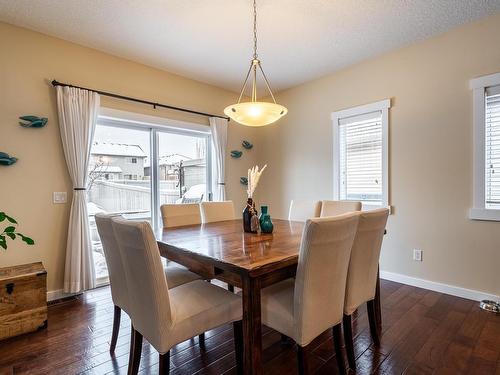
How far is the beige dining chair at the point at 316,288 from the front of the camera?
4.28 feet

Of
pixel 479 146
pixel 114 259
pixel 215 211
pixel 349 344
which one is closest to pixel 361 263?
pixel 349 344

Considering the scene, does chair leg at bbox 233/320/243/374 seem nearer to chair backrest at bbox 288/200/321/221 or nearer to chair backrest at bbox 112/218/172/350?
chair backrest at bbox 112/218/172/350

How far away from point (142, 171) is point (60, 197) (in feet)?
3.29

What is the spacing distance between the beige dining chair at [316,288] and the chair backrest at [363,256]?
0.17 m

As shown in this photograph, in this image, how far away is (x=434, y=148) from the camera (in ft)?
9.44

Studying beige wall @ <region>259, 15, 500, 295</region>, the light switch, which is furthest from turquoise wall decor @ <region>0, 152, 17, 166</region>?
beige wall @ <region>259, 15, 500, 295</region>

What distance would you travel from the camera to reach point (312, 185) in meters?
4.03

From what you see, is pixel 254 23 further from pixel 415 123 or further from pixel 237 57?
pixel 415 123

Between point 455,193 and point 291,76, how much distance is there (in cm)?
247

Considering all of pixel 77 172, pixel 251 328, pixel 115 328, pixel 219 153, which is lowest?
pixel 115 328

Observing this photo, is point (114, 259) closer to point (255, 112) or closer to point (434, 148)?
point (255, 112)

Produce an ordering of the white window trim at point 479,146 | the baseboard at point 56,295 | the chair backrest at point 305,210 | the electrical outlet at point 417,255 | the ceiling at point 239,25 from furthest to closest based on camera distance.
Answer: the electrical outlet at point 417,255 < the chair backrest at point 305,210 < the baseboard at point 56,295 < the white window trim at point 479,146 < the ceiling at point 239,25

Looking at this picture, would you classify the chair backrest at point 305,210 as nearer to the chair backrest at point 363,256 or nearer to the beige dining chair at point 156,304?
the chair backrest at point 363,256

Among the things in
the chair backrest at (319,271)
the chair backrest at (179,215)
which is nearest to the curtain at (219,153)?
the chair backrest at (179,215)
